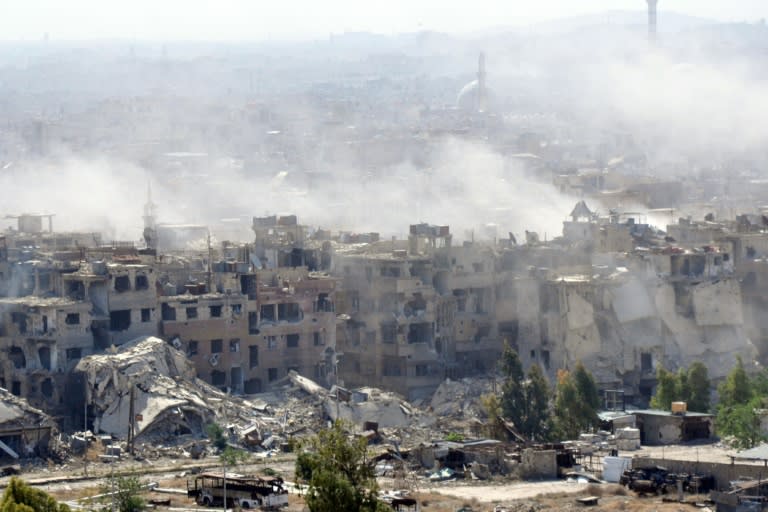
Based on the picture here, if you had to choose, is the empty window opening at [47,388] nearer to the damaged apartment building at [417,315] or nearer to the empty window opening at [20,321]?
the empty window opening at [20,321]

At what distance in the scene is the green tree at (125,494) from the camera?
105ft

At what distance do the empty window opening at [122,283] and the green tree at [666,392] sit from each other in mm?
9557

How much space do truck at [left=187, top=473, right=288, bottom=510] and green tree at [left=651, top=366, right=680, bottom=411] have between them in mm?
9364

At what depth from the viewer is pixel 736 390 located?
4081cm

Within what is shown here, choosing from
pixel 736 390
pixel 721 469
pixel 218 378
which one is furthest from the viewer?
pixel 218 378

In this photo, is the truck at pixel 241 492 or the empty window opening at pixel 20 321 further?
the empty window opening at pixel 20 321

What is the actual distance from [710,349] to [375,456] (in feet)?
43.9

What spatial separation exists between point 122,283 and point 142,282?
388 mm

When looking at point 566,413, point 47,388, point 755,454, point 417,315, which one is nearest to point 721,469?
point 755,454

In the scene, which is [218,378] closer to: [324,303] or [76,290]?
[324,303]

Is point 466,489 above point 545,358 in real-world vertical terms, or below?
below

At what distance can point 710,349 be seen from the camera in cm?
4762

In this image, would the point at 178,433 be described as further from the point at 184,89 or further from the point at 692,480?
the point at 184,89

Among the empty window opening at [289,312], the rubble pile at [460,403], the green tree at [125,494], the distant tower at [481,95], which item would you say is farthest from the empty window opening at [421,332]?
A: the distant tower at [481,95]
